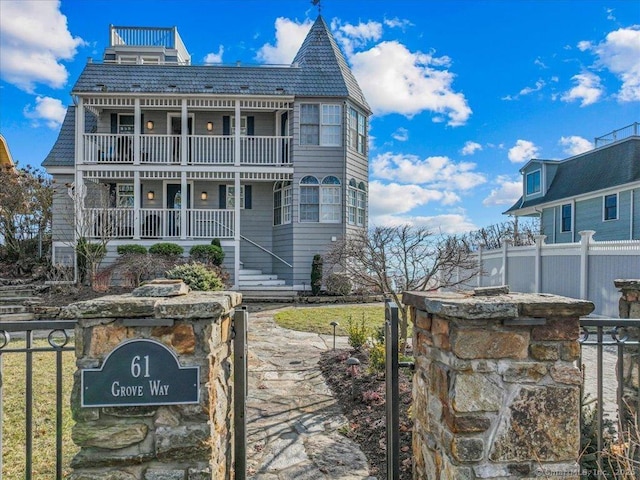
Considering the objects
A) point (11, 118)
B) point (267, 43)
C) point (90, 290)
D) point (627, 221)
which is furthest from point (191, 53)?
point (627, 221)

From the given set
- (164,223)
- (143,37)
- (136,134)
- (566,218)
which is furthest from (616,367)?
(143,37)

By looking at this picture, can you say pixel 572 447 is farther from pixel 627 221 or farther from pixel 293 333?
pixel 627 221

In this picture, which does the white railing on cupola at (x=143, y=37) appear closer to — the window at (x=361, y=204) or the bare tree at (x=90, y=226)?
the bare tree at (x=90, y=226)

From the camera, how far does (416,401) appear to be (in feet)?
8.32

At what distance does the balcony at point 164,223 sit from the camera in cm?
1273

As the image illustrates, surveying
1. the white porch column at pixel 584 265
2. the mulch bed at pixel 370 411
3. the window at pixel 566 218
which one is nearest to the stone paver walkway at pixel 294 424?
the mulch bed at pixel 370 411

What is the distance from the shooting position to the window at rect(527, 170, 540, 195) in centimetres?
2092

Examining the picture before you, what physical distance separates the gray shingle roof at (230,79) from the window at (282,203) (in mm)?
3280

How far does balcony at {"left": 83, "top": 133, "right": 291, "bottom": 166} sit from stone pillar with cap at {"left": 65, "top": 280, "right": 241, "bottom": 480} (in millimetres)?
12263

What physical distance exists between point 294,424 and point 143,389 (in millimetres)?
2097

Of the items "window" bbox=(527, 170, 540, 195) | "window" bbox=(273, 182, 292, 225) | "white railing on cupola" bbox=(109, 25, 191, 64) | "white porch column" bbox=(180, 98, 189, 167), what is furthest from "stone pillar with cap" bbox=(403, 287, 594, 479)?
"window" bbox=(527, 170, 540, 195)

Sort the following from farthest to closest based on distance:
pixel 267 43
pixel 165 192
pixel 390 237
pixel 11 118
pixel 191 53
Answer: pixel 191 53 → pixel 11 118 → pixel 267 43 → pixel 165 192 → pixel 390 237

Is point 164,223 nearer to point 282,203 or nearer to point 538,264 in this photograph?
point 282,203

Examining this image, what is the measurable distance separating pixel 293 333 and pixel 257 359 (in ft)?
6.56
